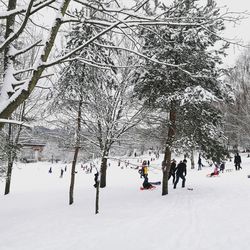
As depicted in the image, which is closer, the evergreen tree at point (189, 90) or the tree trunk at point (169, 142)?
the evergreen tree at point (189, 90)

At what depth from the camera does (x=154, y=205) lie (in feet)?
35.7

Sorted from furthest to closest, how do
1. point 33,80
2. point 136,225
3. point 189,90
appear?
point 189,90
point 136,225
point 33,80

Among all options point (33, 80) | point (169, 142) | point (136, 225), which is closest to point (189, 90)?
point (169, 142)

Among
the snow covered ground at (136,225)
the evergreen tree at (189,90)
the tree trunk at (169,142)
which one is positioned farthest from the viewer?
the tree trunk at (169,142)

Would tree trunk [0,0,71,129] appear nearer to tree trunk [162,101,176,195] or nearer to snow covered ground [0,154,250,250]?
snow covered ground [0,154,250,250]

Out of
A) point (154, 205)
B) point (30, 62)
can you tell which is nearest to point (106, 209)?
point (154, 205)

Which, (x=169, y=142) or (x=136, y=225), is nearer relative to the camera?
(x=136, y=225)

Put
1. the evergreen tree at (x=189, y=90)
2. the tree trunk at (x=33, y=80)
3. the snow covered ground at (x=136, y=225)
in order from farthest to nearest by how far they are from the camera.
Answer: the evergreen tree at (x=189, y=90), the snow covered ground at (x=136, y=225), the tree trunk at (x=33, y=80)

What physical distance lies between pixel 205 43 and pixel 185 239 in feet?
30.1

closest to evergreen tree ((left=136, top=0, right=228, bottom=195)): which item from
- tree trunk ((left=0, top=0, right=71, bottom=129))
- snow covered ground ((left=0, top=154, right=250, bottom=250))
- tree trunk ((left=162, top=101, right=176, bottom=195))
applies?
tree trunk ((left=162, top=101, right=176, bottom=195))

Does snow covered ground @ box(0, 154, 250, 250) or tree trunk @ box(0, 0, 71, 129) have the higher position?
tree trunk @ box(0, 0, 71, 129)

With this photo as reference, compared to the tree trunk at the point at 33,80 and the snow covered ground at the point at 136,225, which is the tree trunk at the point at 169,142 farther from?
the tree trunk at the point at 33,80

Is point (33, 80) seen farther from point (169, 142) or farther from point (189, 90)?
point (169, 142)

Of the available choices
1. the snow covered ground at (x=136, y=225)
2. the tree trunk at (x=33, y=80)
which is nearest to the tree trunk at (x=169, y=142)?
the snow covered ground at (x=136, y=225)
